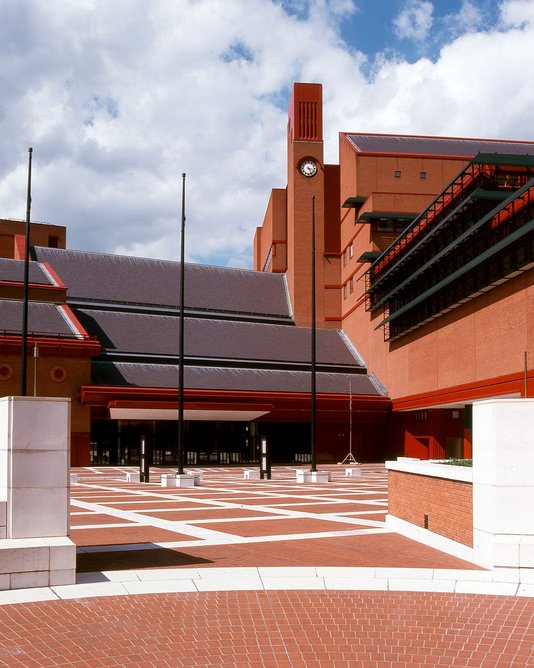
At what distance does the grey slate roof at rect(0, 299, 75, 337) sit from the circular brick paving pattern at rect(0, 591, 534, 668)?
42.3m

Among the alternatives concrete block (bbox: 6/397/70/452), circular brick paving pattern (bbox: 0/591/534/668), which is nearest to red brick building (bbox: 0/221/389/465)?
concrete block (bbox: 6/397/70/452)

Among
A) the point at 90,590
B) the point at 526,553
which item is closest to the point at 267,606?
the point at 90,590

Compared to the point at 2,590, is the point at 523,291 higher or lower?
higher

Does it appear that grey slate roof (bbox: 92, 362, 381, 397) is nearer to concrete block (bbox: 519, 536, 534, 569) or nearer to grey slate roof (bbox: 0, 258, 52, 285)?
grey slate roof (bbox: 0, 258, 52, 285)

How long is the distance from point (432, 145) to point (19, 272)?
1388 inches

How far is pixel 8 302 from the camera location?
52.3m

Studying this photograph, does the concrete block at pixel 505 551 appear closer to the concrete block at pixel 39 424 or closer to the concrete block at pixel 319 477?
the concrete block at pixel 39 424

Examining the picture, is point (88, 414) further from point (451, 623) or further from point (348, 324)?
point (451, 623)

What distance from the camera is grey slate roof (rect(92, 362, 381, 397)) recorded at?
173 ft

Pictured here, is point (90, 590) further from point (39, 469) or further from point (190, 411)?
point (190, 411)

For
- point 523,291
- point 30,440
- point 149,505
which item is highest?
point 523,291

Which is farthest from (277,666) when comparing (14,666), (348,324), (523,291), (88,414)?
(348,324)

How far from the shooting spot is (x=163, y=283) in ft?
220

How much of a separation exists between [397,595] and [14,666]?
458cm
